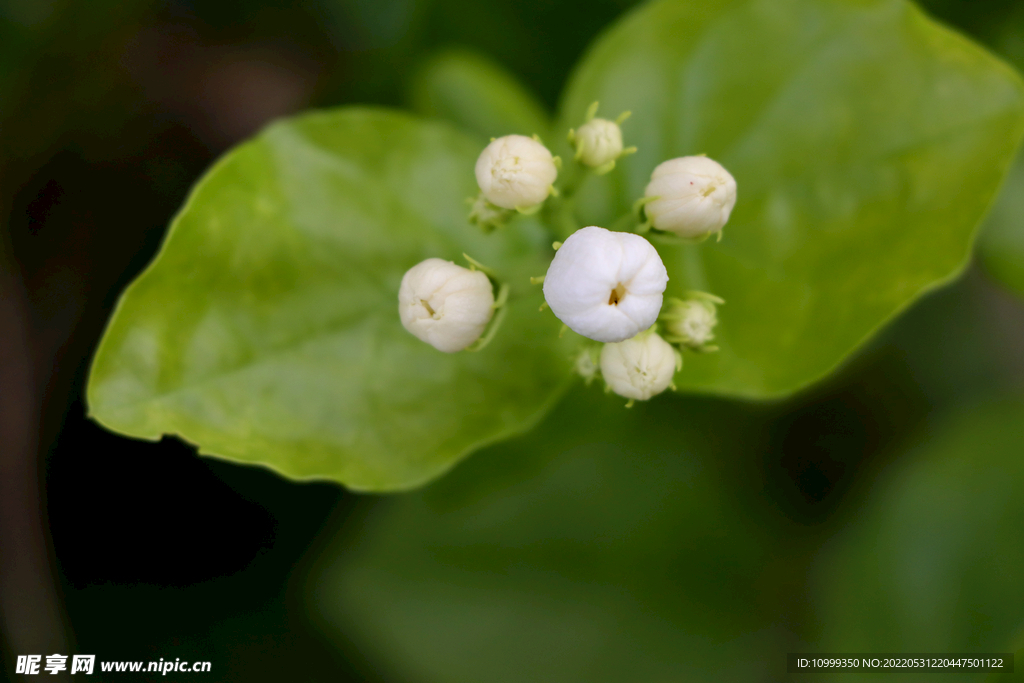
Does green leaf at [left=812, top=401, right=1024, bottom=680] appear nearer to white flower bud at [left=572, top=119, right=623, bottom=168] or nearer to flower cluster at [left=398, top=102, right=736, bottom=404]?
flower cluster at [left=398, top=102, right=736, bottom=404]

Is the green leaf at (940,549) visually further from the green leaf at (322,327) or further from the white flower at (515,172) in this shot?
the white flower at (515,172)

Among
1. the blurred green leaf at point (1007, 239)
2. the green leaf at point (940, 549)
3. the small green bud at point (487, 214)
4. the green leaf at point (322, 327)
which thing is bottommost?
the green leaf at point (940, 549)

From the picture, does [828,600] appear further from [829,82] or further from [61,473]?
[61,473]

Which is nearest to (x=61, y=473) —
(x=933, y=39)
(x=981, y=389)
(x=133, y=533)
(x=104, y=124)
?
(x=133, y=533)

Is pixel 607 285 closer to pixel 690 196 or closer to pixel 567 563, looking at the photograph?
pixel 690 196

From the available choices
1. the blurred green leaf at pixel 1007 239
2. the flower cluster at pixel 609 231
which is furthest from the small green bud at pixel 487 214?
the blurred green leaf at pixel 1007 239

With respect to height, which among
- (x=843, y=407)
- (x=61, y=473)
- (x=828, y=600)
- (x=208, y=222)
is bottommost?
(x=828, y=600)
